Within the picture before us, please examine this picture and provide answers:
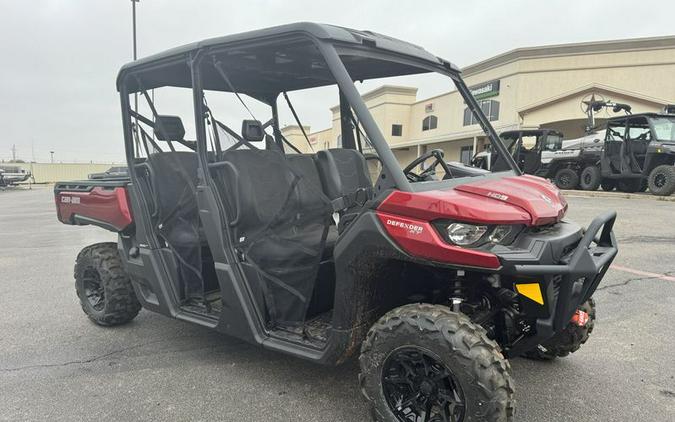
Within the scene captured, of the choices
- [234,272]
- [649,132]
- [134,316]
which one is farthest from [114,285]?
[649,132]

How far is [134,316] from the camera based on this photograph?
4203 mm

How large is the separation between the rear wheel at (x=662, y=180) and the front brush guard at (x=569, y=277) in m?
13.1

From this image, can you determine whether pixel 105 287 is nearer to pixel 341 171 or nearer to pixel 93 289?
pixel 93 289

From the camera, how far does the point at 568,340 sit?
317 centimetres

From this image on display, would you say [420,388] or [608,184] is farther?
[608,184]

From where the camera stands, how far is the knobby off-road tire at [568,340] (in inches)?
122

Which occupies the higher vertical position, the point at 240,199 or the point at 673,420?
the point at 240,199

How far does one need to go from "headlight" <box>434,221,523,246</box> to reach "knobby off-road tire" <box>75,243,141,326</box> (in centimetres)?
308

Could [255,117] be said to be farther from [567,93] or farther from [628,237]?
[567,93]

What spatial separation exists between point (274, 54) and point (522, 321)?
228cm

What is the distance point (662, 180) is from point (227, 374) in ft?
48.0

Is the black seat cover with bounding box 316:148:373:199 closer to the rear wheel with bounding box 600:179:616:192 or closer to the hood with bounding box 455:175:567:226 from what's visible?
the hood with bounding box 455:175:567:226

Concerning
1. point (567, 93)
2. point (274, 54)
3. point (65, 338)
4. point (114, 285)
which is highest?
point (567, 93)

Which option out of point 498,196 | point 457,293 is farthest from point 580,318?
point 498,196
